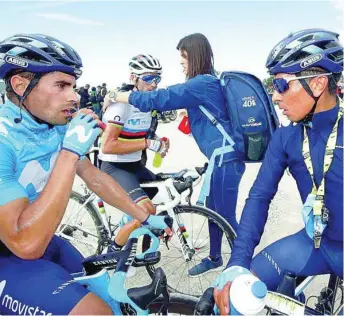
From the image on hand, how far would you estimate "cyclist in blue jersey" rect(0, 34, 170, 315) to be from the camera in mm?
1879

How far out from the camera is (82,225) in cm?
484

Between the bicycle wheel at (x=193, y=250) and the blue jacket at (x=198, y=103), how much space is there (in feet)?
2.13

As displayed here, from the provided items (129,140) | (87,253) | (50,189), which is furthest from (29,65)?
(87,253)

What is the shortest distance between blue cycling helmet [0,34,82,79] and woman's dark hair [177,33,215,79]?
6.10 feet

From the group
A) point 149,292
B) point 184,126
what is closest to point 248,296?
point 149,292

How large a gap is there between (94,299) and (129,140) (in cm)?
244

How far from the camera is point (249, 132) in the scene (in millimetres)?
3900

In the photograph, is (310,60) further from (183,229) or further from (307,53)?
(183,229)

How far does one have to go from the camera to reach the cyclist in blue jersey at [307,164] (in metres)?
2.31

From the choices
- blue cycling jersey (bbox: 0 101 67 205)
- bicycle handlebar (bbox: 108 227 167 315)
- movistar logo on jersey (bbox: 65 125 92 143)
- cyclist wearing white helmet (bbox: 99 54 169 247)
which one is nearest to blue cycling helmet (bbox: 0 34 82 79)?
blue cycling jersey (bbox: 0 101 67 205)

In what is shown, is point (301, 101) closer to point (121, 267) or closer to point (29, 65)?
point (121, 267)

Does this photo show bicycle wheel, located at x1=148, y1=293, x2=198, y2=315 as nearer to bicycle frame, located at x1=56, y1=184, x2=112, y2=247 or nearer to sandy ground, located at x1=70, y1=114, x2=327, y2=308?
sandy ground, located at x1=70, y1=114, x2=327, y2=308

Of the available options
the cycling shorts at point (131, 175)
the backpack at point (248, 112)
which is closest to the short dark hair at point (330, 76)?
the backpack at point (248, 112)

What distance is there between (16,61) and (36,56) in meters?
0.11
